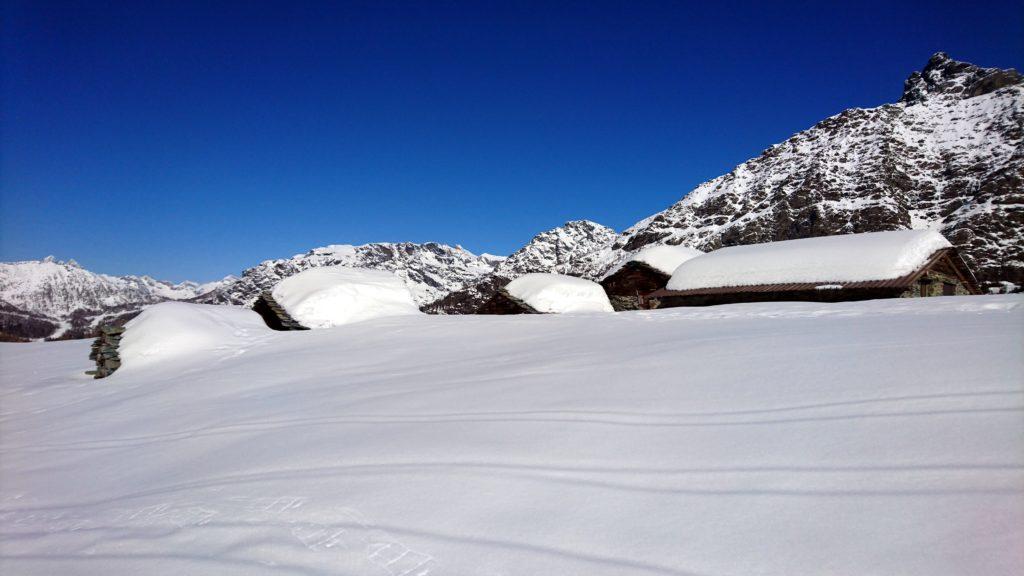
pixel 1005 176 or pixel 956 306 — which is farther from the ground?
pixel 1005 176

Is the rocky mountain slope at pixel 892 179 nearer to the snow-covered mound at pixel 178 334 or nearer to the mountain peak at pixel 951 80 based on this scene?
the mountain peak at pixel 951 80

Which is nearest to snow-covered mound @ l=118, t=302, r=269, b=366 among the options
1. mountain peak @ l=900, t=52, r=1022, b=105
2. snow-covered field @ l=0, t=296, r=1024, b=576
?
snow-covered field @ l=0, t=296, r=1024, b=576

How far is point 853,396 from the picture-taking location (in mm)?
3469

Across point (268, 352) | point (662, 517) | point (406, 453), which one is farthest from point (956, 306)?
point (268, 352)

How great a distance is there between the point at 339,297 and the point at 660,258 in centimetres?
1798

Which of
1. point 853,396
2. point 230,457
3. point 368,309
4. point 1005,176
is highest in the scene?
point 1005,176

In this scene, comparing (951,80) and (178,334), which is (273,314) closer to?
(178,334)

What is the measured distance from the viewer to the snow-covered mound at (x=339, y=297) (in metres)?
13.5

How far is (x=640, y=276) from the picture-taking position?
26.6 m

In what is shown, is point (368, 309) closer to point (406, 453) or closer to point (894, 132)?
point (406, 453)

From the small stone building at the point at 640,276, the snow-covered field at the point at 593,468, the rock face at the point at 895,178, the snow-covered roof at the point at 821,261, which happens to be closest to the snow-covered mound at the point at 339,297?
the snow-covered field at the point at 593,468

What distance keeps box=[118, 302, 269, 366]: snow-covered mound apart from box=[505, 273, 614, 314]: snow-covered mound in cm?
996

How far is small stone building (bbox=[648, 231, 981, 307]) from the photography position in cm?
1592

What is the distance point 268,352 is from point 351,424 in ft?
21.5
